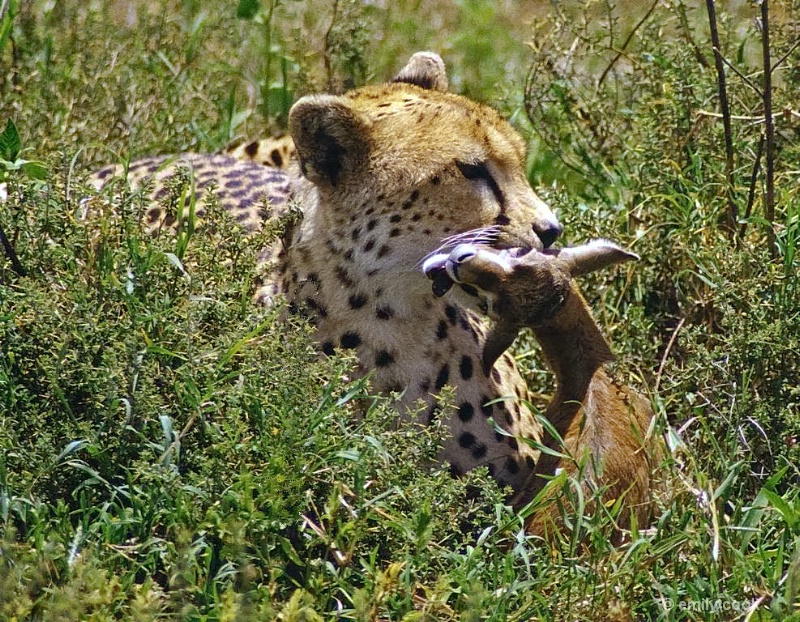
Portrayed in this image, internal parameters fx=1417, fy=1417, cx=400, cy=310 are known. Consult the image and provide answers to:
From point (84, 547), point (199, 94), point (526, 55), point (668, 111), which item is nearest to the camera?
point (84, 547)

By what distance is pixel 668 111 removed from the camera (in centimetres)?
408

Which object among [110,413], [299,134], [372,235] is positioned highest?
[299,134]

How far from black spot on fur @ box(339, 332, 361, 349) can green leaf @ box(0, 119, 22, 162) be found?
89cm

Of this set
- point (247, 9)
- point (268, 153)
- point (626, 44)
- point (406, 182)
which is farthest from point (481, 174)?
point (247, 9)

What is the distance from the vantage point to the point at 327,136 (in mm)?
3342

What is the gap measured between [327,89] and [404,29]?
3.35 feet

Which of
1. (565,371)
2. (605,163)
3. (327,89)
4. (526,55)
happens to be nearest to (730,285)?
(565,371)

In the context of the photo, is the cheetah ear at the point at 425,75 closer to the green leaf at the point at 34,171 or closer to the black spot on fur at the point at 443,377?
the black spot on fur at the point at 443,377

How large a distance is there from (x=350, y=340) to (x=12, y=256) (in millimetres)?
793

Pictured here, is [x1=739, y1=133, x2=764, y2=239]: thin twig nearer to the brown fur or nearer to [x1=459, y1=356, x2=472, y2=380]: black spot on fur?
the brown fur

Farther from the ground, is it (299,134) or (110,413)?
(299,134)

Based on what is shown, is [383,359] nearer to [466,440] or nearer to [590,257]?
[466,440]

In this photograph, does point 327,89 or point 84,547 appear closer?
point 84,547

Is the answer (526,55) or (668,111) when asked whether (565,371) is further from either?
(526,55)
